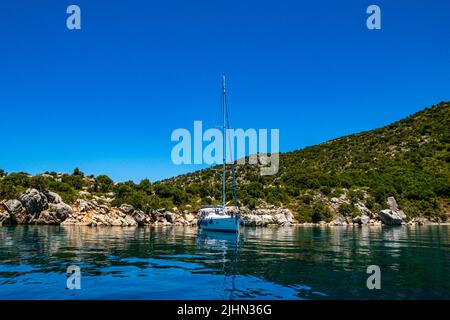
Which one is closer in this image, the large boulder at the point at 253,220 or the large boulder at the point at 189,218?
the large boulder at the point at 253,220

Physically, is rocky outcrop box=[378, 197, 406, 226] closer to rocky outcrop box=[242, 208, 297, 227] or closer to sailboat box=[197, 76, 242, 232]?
rocky outcrop box=[242, 208, 297, 227]

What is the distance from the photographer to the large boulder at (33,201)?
65750 millimetres

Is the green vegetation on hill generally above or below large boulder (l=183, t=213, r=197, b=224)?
above

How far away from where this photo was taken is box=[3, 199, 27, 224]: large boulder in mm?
64812

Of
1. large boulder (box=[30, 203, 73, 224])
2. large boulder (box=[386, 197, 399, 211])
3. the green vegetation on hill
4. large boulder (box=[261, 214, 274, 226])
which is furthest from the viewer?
large boulder (box=[386, 197, 399, 211])

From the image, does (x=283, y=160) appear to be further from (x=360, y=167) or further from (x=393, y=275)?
(x=393, y=275)

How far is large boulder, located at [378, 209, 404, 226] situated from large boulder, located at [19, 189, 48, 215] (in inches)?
2684

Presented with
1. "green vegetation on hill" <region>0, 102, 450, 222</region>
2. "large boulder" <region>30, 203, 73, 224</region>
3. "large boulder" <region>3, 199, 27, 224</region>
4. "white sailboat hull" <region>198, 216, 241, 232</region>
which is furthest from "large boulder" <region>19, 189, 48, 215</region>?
"white sailboat hull" <region>198, 216, 241, 232</region>

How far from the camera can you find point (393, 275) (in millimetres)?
20000

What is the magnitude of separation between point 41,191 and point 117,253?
1858 inches

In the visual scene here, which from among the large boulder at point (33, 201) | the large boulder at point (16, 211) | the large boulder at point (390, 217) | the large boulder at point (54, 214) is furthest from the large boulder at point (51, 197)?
the large boulder at point (390, 217)

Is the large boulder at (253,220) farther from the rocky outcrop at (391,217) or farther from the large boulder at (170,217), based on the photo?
the rocky outcrop at (391,217)
